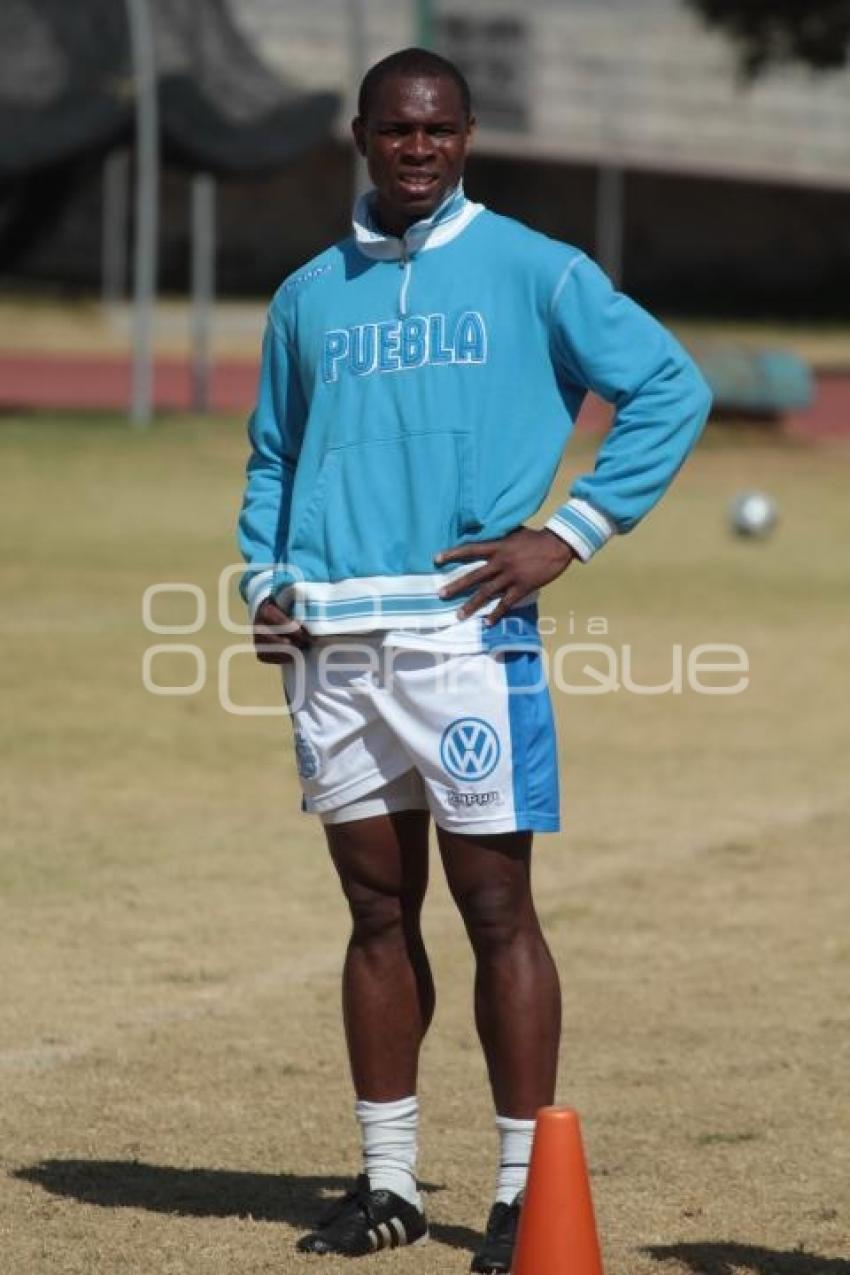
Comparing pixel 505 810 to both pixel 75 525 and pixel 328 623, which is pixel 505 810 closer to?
pixel 328 623

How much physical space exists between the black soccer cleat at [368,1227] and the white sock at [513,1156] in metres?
0.18

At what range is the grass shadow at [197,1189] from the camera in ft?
16.7

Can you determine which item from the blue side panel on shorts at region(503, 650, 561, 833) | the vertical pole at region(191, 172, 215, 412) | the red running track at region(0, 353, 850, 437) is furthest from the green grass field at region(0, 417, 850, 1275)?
the red running track at region(0, 353, 850, 437)

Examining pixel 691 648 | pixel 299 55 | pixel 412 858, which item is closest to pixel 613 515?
pixel 412 858

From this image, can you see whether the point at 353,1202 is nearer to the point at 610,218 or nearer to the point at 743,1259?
the point at 743,1259

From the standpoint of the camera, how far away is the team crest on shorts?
15.8 feet

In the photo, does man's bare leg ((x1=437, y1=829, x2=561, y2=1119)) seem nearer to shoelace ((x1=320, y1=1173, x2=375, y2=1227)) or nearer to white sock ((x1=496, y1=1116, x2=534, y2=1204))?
white sock ((x1=496, y1=1116, x2=534, y2=1204))

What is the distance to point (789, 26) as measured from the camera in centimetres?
3631

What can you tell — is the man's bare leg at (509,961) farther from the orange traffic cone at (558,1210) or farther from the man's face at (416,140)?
the man's face at (416,140)

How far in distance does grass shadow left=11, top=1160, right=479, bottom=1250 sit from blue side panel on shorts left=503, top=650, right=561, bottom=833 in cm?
86

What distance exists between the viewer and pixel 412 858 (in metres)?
4.88

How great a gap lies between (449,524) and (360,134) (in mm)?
762

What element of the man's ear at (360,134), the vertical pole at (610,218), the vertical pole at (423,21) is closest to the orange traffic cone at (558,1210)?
the man's ear at (360,134)

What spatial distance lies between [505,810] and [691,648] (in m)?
8.95
